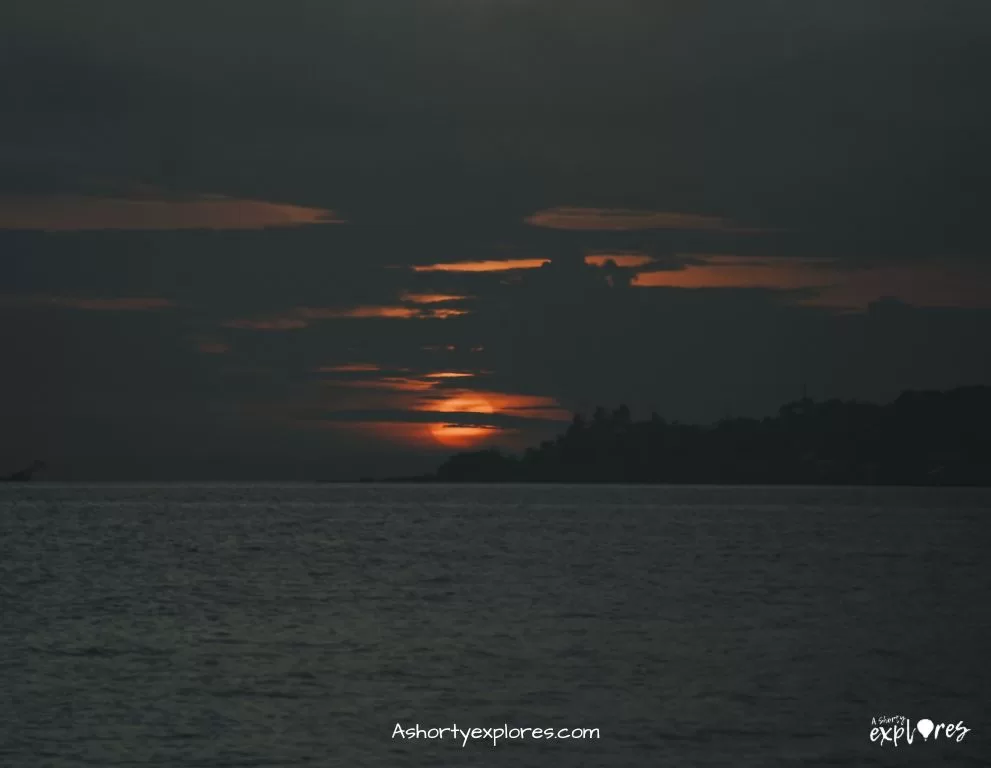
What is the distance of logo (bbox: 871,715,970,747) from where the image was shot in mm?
41188

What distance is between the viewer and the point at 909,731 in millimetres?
42438

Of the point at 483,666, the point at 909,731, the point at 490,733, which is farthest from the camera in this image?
the point at 483,666

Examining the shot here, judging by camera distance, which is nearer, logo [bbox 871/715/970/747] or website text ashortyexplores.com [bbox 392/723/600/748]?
website text ashortyexplores.com [bbox 392/723/600/748]

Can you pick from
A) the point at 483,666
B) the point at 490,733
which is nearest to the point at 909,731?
the point at 490,733

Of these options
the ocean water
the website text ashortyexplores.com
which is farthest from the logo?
the website text ashortyexplores.com

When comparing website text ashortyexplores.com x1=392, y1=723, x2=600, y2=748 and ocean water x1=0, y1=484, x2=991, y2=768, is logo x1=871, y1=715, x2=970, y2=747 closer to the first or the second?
ocean water x1=0, y1=484, x2=991, y2=768

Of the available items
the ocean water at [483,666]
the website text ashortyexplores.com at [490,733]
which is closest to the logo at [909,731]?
the ocean water at [483,666]

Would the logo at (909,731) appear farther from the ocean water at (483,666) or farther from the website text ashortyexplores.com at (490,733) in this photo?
the website text ashortyexplores.com at (490,733)

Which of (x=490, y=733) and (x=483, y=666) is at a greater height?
(x=483, y=666)

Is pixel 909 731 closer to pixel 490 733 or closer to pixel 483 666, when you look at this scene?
pixel 490 733

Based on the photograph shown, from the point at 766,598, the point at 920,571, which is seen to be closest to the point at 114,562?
the point at 766,598

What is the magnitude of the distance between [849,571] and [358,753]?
8719 centimetres

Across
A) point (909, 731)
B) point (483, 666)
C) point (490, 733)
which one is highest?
point (483, 666)

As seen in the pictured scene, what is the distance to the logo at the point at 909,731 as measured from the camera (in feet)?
135
